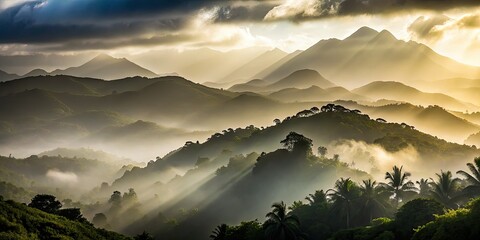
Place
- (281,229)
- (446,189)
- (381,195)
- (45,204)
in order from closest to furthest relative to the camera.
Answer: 1. (281,229)
2. (446,189)
3. (381,195)
4. (45,204)

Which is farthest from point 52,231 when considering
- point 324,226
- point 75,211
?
point 324,226

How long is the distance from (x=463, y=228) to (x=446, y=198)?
49.9 meters

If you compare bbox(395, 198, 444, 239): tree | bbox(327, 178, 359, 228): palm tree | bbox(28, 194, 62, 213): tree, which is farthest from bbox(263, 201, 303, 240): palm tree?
bbox(28, 194, 62, 213): tree

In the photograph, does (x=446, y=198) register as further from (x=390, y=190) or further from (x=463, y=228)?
(x=463, y=228)

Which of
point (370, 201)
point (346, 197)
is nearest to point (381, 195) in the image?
point (370, 201)

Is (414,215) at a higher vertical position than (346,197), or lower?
lower

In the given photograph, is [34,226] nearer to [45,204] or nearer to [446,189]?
[45,204]

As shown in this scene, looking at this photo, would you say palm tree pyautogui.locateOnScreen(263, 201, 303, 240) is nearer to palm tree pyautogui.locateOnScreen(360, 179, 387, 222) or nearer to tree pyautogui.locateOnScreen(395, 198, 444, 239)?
tree pyautogui.locateOnScreen(395, 198, 444, 239)

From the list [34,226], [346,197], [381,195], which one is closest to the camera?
[34,226]

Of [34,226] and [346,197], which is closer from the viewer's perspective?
[34,226]

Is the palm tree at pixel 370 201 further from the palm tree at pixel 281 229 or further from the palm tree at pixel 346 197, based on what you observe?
the palm tree at pixel 281 229

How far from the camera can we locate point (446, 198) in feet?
403

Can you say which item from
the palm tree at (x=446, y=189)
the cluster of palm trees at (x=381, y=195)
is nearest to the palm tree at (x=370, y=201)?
the cluster of palm trees at (x=381, y=195)

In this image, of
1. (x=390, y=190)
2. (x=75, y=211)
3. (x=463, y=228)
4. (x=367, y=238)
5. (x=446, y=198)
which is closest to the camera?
(x=463, y=228)
